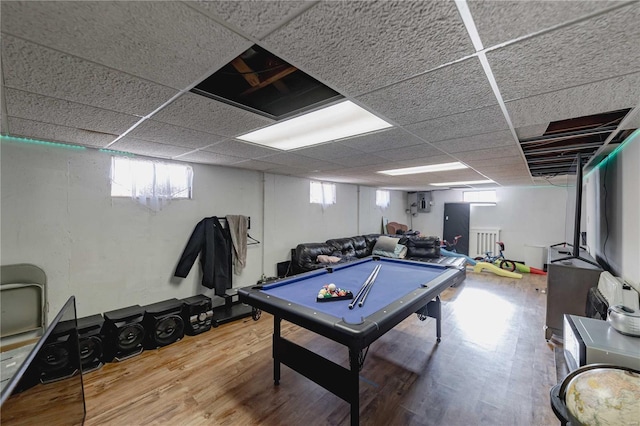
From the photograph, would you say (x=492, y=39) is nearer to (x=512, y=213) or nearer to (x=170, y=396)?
(x=170, y=396)

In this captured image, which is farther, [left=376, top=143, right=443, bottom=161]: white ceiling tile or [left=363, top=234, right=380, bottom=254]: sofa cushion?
[left=363, top=234, right=380, bottom=254]: sofa cushion

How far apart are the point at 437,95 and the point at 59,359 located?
11.8 ft

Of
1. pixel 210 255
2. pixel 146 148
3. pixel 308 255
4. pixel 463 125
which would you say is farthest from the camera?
pixel 308 255

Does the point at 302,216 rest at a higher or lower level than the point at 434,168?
lower

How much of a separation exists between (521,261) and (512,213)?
1.33 m

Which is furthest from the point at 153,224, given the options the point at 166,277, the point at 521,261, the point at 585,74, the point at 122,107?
the point at 521,261

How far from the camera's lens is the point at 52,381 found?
2164 millimetres

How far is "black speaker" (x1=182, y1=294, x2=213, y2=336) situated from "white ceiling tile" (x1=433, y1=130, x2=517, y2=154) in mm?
3356

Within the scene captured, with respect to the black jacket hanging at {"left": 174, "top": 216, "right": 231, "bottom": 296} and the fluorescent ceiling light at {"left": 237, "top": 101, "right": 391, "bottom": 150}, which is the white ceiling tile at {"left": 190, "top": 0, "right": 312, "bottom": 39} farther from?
the black jacket hanging at {"left": 174, "top": 216, "right": 231, "bottom": 296}

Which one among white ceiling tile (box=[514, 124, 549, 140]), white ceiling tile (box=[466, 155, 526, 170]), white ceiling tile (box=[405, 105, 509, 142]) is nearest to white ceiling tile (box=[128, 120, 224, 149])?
white ceiling tile (box=[405, 105, 509, 142])

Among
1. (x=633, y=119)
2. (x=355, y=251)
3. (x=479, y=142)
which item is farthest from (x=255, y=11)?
(x=355, y=251)

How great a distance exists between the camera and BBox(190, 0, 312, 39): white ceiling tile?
865 millimetres

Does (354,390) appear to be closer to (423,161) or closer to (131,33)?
(131,33)

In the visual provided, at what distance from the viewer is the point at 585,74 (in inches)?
50.1
